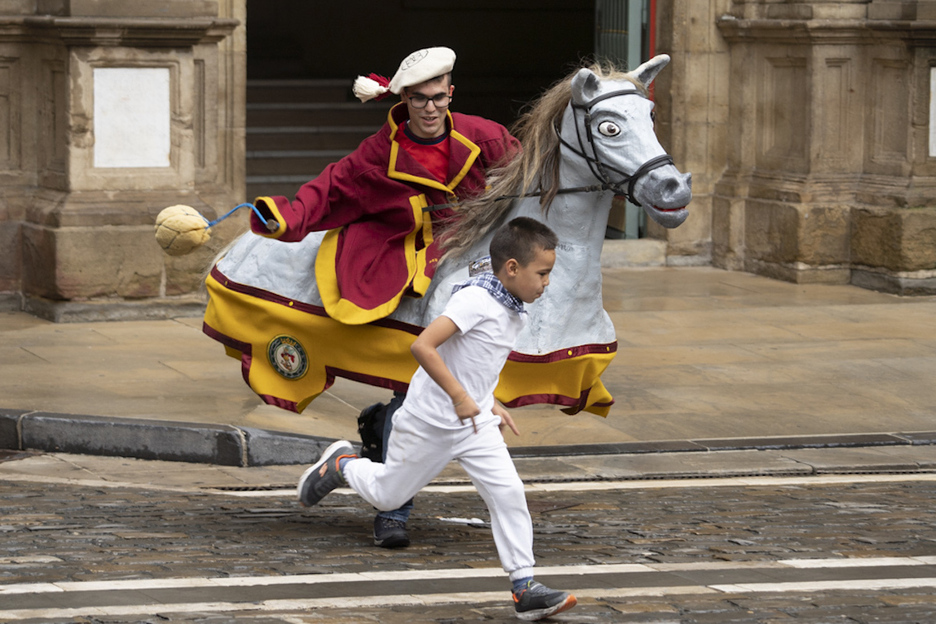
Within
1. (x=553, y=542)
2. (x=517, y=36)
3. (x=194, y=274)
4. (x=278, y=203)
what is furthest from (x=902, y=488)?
(x=517, y=36)

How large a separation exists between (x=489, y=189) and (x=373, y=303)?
2.12 feet

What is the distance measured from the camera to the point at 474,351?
5121 mm

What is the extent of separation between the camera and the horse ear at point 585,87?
19.6 feet

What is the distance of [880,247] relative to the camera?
12680mm

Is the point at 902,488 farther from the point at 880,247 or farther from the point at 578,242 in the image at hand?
the point at 880,247

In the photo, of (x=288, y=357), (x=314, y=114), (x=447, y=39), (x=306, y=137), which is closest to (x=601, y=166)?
(x=288, y=357)

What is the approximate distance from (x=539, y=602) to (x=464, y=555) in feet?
3.01

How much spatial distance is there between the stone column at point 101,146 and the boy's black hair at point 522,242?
6.28 metres

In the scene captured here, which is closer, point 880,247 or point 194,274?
point 194,274

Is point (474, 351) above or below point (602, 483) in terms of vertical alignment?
above

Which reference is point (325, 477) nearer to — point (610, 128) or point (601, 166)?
point (601, 166)

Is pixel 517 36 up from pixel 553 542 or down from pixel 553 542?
up

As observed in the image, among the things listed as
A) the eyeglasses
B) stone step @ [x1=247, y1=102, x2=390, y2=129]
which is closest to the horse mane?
the eyeglasses

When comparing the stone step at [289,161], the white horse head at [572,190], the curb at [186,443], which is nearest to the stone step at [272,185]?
the stone step at [289,161]
